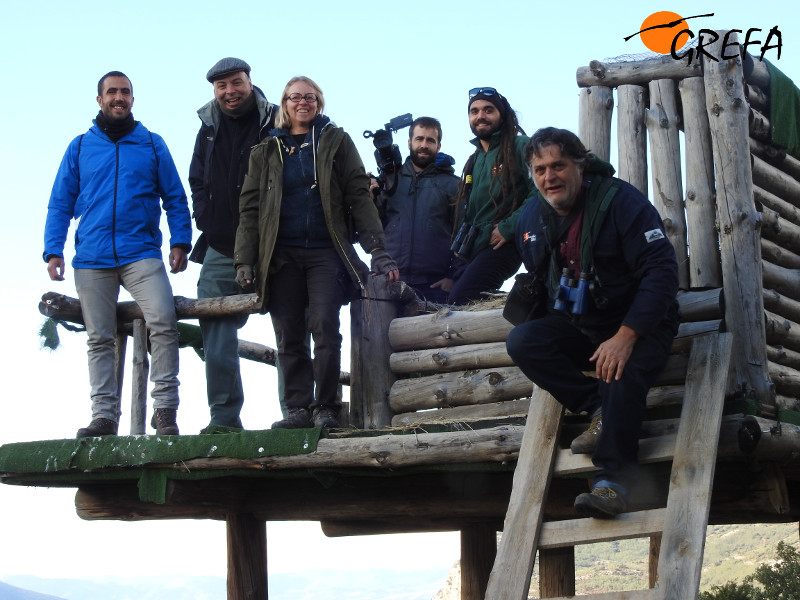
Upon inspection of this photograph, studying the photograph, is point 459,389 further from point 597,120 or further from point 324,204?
point 597,120

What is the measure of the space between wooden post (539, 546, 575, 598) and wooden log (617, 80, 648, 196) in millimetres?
2586

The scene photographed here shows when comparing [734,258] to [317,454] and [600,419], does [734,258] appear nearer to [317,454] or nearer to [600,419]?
[600,419]

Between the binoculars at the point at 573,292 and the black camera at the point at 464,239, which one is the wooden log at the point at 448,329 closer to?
the black camera at the point at 464,239

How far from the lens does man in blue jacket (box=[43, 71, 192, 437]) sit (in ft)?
23.3

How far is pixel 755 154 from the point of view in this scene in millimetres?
6980

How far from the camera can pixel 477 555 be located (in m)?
8.39

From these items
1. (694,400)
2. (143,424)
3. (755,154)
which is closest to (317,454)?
(143,424)

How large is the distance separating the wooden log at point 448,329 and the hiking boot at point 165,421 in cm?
150

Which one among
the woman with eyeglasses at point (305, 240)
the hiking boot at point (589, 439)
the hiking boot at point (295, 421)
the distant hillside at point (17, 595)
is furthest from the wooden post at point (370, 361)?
the distant hillside at point (17, 595)

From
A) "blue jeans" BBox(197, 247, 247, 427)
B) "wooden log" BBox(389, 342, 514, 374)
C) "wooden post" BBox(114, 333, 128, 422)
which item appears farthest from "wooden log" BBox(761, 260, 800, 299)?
"wooden post" BBox(114, 333, 128, 422)

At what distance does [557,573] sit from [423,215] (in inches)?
104

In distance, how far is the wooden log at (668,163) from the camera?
21.2 feet

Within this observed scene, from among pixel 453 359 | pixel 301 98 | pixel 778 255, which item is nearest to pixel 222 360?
pixel 453 359

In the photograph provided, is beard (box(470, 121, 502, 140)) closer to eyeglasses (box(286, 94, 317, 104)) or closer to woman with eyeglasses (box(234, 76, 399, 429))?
woman with eyeglasses (box(234, 76, 399, 429))
